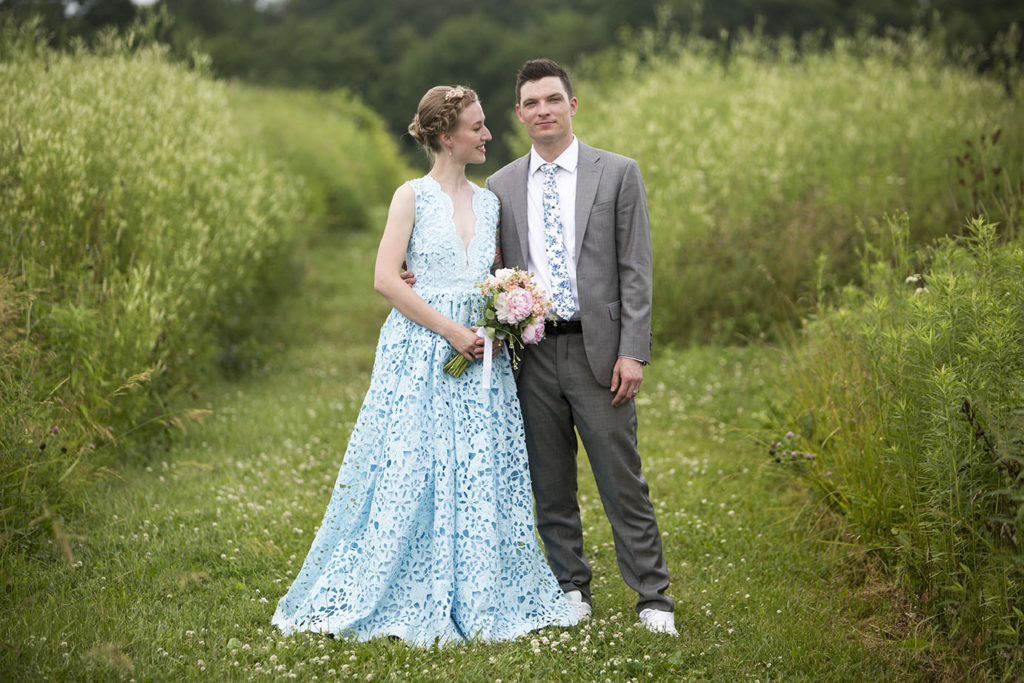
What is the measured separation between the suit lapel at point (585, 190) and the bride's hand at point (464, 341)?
56 centimetres

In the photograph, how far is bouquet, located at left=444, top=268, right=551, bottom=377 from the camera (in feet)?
11.9

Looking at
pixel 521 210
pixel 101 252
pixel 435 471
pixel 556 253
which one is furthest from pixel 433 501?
pixel 101 252

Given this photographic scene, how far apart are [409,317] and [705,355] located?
200 inches

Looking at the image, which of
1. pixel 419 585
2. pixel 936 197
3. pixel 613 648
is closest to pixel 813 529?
pixel 613 648

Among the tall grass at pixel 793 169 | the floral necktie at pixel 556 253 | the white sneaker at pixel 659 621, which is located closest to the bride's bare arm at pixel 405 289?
the floral necktie at pixel 556 253

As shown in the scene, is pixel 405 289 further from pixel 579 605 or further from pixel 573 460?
pixel 579 605

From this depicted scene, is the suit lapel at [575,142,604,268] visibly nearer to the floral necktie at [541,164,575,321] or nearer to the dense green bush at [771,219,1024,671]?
the floral necktie at [541,164,575,321]

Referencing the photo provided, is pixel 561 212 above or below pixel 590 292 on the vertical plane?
above

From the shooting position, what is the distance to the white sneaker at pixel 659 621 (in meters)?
3.90

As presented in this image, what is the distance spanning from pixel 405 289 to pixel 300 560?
69.0 inches

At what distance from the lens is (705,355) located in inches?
332

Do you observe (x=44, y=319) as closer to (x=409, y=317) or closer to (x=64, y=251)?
(x=64, y=251)

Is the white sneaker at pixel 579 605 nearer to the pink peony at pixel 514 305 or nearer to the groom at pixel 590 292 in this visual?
the groom at pixel 590 292

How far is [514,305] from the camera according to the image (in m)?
3.62
